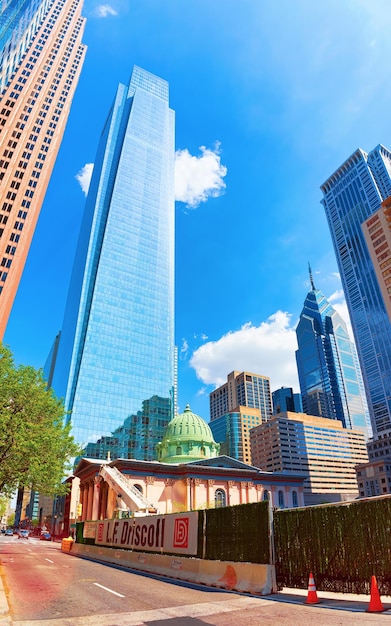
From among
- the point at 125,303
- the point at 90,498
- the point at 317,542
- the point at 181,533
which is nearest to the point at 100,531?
the point at 181,533

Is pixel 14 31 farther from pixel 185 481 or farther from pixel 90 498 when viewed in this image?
pixel 185 481

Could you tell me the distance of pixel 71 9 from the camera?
5320 inches

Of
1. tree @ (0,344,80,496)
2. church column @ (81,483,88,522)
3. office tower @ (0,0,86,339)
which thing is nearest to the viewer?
tree @ (0,344,80,496)

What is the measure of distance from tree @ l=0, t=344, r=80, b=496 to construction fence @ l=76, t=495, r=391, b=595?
18.2 meters

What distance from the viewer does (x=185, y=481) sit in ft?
196

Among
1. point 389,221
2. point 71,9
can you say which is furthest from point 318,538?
point 71,9

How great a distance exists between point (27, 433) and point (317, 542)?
23.8 m

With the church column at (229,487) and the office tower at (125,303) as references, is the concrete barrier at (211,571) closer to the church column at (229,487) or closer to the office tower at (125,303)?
the church column at (229,487)

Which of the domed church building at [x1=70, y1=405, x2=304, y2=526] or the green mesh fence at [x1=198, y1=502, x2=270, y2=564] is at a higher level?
the domed church building at [x1=70, y1=405, x2=304, y2=526]

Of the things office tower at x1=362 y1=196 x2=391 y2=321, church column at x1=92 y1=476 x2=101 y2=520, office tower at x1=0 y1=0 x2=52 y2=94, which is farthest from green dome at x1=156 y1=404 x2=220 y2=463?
office tower at x1=0 y1=0 x2=52 y2=94

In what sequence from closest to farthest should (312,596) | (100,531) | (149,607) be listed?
(149,607)
(312,596)
(100,531)

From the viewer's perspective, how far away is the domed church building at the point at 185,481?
57131 mm

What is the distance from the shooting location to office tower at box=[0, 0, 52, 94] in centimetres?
9138

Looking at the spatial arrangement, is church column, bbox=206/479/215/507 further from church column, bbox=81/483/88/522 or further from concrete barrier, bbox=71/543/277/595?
concrete barrier, bbox=71/543/277/595
